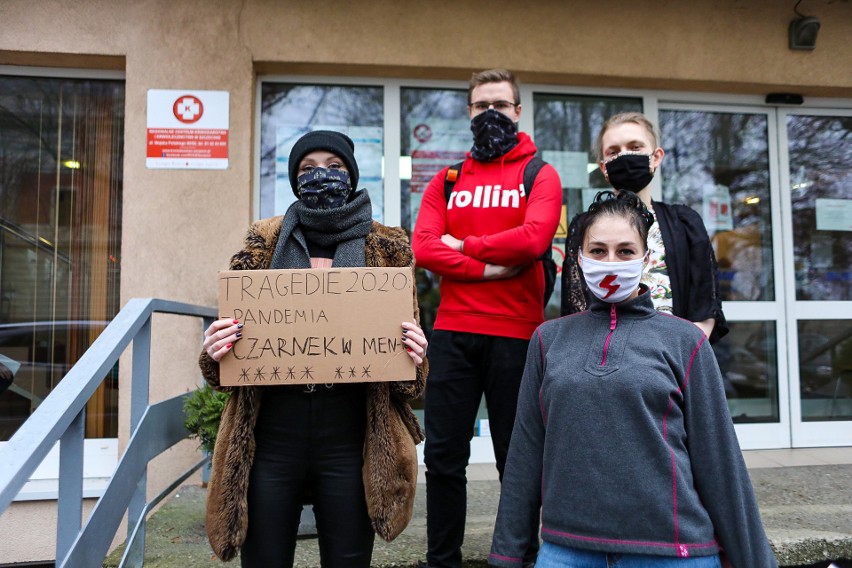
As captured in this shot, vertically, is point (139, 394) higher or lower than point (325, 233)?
lower

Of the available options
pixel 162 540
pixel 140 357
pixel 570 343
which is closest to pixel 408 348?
pixel 570 343

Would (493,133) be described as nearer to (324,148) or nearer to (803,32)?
(324,148)

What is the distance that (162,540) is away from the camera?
287cm

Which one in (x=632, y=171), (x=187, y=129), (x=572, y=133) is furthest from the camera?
(x=572, y=133)

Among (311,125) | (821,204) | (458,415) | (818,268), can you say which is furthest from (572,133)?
(458,415)

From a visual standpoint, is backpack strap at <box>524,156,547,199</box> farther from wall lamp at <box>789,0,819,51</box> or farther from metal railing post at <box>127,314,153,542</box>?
wall lamp at <box>789,0,819,51</box>

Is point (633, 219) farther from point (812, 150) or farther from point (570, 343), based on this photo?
point (812, 150)

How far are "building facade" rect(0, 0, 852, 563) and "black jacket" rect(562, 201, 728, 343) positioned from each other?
2.35 m

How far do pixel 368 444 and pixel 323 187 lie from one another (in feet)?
2.60

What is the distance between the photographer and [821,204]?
196 inches

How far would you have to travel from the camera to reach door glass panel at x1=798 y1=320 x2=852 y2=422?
4.84 m

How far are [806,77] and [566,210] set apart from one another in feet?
7.09

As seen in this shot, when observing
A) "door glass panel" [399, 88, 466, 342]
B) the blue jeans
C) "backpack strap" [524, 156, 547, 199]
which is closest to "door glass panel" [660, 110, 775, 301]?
"door glass panel" [399, 88, 466, 342]

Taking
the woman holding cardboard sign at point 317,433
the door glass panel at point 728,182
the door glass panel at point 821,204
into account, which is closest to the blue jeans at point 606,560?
the woman holding cardboard sign at point 317,433
